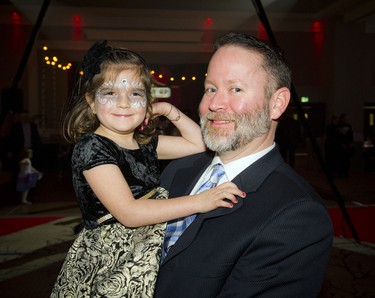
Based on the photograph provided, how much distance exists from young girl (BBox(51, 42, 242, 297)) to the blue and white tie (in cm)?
7

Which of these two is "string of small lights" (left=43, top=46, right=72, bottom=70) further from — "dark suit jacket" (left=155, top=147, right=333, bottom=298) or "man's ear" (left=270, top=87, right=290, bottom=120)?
"dark suit jacket" (left=155, top=147, right=333, bottom=298)

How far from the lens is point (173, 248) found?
1.43m

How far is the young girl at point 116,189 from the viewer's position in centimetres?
145

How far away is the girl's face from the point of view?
170 centimetres

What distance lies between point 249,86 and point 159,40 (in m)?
11.9

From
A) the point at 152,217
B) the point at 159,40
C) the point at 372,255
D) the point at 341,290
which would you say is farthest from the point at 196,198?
the point at 159,40

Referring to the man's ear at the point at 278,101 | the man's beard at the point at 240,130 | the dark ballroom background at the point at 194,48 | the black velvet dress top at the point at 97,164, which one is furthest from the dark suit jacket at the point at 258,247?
the dark ballroom background at the point at 194,48

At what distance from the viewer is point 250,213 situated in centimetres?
134

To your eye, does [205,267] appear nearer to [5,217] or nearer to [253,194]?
[253,194]

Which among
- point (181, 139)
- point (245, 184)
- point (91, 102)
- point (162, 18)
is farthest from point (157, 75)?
point (245, 184)

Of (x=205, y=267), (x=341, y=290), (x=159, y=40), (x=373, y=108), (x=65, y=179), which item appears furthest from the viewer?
(x=373, y=108)

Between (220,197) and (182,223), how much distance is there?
32cm

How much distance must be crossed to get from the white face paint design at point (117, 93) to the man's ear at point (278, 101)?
56 centimetres

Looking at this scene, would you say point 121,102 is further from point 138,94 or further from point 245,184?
point 245,184
